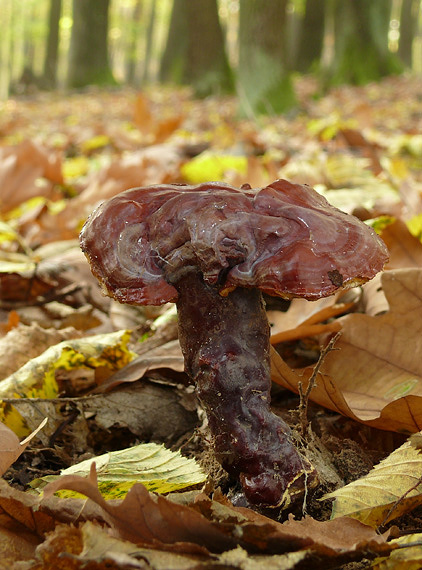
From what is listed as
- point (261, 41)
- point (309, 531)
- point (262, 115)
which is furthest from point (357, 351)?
point (261, 41)

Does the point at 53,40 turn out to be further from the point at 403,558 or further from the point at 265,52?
the point at 403,558

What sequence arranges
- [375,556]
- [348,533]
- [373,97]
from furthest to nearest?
[373,97]
[348,533]
[375,556]

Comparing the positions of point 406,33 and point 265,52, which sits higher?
point 406,33

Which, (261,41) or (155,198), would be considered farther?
(261,41)

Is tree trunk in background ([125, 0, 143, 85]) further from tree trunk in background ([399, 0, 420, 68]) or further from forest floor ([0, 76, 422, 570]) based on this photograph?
forest floor ([0, 76, 422, 570])

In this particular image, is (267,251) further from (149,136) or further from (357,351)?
(149,136)

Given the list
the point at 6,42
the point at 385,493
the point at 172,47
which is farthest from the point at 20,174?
the point at 6,42

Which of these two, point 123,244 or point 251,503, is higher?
point 123,244

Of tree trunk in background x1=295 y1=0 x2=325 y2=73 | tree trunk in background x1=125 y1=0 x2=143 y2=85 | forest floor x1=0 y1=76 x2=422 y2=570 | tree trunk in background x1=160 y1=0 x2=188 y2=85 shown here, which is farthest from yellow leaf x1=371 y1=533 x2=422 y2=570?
tree trunk in background x1=125 y1=0 x2=143 y2=85
